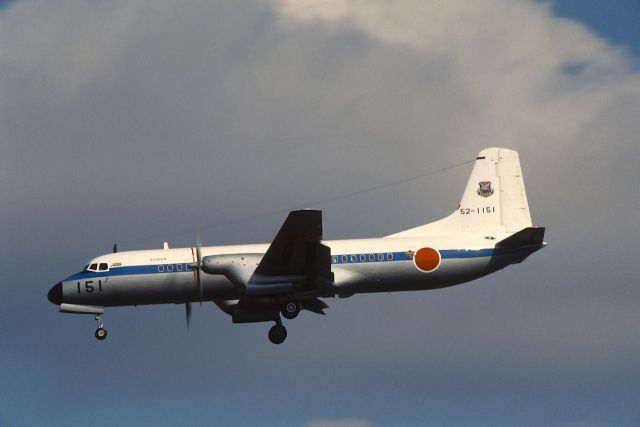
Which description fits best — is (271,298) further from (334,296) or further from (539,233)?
(539,233)

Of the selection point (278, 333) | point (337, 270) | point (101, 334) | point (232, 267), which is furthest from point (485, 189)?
point (101, 334)

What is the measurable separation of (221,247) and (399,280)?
311 inches

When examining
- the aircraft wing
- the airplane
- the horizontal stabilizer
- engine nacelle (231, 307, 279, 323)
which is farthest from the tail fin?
engine nacelle (231, 307, 279, 323)

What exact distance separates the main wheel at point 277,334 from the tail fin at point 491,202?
259 inches

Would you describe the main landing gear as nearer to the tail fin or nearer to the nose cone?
the tail fin

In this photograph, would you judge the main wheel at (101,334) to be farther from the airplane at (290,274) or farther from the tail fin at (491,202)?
the tail fin at (491,202)

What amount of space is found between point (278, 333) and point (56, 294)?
994 centimetres

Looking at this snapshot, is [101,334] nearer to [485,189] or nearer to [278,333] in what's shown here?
[278,333]

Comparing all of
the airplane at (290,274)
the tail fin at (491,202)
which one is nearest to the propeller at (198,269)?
the airplane at (290,274)

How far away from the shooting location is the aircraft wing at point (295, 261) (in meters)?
39.2

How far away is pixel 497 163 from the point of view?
155 ft

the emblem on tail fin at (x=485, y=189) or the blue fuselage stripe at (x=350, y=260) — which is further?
the emblem on tail fin at (x=485, y=189)

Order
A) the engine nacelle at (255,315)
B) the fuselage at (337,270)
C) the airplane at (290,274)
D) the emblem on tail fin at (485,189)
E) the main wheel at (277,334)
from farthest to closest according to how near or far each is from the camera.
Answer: the emblem on tail fin at (485,189) → the engine nacelle at (255,315) → the main wheel at (277,334) → the fuselage at (337,270) → the airplane at (290,274)

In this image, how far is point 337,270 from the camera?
42438mm
